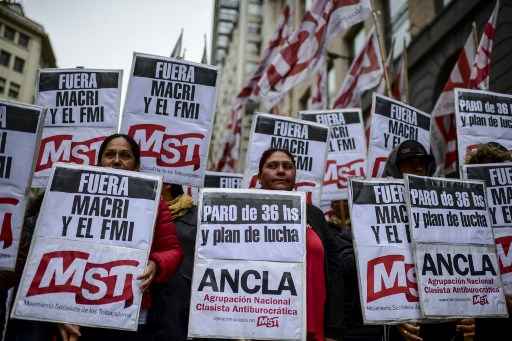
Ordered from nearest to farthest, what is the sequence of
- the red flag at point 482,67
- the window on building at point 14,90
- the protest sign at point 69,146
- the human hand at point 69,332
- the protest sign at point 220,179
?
the human hand at point 69,332 < the protest sign at point 69,146 < the protest sign at point 220,179 < the red flag at point 482,67 < the window on building at point 14,90

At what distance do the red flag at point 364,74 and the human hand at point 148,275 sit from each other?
565cm

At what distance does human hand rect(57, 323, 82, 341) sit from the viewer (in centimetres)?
235

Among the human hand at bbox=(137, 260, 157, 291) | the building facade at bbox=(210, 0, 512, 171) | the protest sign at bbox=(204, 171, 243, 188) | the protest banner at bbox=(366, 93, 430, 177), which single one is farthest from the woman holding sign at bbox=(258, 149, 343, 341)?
the building facade at bbox=(210, 0, 512, 171)

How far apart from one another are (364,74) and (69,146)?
17.2 feet

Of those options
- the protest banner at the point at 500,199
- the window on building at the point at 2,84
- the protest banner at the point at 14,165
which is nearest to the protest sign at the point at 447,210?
the protest banner at the point at 500,199

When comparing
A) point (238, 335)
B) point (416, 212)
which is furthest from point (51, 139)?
point (416, 212)

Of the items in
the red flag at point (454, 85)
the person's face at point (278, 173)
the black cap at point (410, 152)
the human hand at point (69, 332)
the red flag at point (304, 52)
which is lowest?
the human hand at point (69, 332)

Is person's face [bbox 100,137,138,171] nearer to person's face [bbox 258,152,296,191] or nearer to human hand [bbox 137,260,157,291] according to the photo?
human hand [bbox 137,260,157,291]

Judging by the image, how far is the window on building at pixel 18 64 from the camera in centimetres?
4134

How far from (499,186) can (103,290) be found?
10.4ft

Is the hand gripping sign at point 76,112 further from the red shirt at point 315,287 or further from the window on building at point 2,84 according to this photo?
the window on building at point 2,84

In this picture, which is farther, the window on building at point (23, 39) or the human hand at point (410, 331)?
the window on building at point (23, 39)

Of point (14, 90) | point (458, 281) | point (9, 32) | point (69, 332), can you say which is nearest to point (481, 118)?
point (458, 281)

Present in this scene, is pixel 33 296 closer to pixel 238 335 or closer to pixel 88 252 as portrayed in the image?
pixel 88 252
